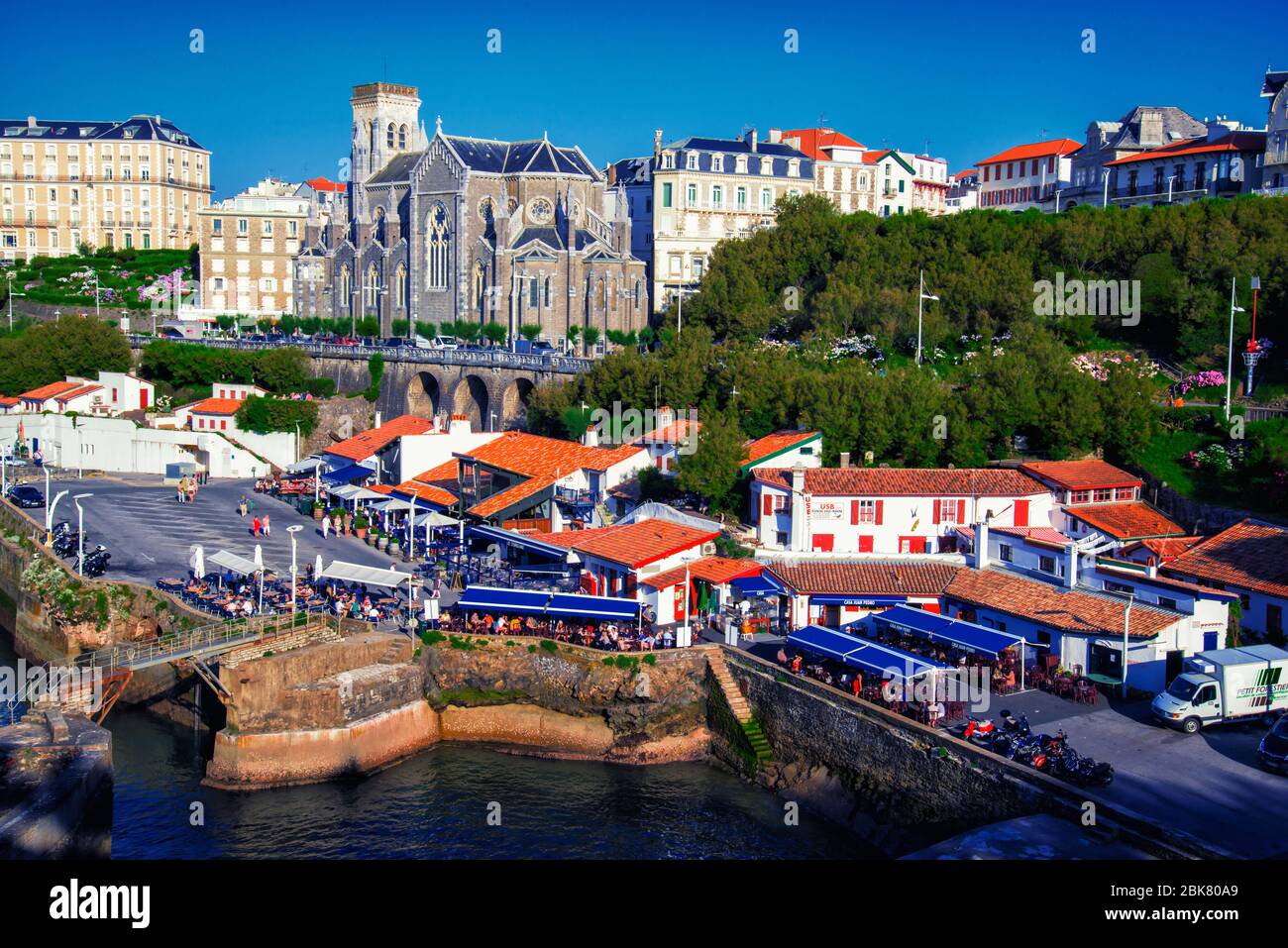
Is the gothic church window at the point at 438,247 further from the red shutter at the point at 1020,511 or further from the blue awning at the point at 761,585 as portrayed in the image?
the blue awning at the point at 761,585

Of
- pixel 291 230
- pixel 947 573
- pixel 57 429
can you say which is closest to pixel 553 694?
pixel 947 573

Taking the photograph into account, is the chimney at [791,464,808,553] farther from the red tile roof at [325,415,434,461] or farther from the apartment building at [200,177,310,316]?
the apartment building at [200,177,310,316]

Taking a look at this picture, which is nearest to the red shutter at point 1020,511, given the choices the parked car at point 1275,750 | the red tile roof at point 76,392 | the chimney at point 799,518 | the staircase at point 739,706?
the chimney at point 799,518

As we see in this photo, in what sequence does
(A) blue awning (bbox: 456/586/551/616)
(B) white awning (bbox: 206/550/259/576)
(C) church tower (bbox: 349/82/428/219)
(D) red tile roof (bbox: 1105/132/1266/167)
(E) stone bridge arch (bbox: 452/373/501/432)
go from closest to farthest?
(A) blue awning (bbox: 456/586/551/616) < (B) white awning (bbox: 206/550/259/576) < (D) red tile roof (bbox: 1105/132/1266/167) < (E) stone bridge arch (bbox: 452/373/501/432) < (C) church tower (bbox: 349/82/428/219)

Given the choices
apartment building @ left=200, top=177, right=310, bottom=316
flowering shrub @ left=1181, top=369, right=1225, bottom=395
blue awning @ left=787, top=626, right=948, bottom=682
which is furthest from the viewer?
apartment building @ left=200, top=177, right=310, bottom=316

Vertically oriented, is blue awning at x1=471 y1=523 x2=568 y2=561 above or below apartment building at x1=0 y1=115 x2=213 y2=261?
below

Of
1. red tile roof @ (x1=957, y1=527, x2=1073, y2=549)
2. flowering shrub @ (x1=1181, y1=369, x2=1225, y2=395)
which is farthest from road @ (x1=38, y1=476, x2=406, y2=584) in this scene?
flowering shrub @ (x1=1181, y1=369, x2=1225, y2=395)
